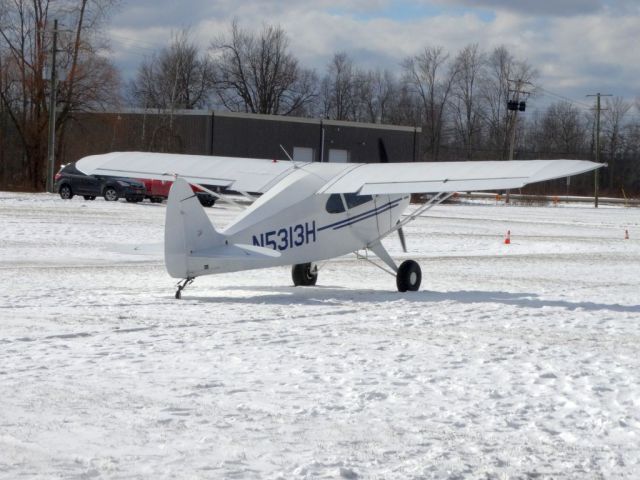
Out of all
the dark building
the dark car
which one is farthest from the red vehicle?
the dark building

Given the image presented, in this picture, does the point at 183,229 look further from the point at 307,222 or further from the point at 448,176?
the point at 448,176

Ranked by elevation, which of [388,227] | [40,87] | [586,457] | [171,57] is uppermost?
[171,57]

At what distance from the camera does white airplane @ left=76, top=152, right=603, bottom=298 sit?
12.8 metres

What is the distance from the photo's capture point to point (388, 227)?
1606cm

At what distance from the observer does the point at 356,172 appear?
15.2 meters

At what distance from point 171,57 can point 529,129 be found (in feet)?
163

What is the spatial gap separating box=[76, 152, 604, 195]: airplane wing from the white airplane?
0.05ft

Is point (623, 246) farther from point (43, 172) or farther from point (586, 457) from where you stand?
point (43, 172)

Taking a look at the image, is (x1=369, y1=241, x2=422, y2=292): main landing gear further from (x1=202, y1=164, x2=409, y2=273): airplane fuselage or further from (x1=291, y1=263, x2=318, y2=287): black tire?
(x1=291, y1=263, x2=318, y2=287): black tire

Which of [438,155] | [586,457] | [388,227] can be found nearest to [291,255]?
[388,227]

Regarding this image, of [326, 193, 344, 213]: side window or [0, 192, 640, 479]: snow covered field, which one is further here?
[326, 193, 344, 213]: side window

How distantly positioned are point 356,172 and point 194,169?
2861mm

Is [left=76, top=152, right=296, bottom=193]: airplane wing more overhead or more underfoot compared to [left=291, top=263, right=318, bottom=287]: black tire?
more overhead

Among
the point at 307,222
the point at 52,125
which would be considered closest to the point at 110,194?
the point at 52,125
